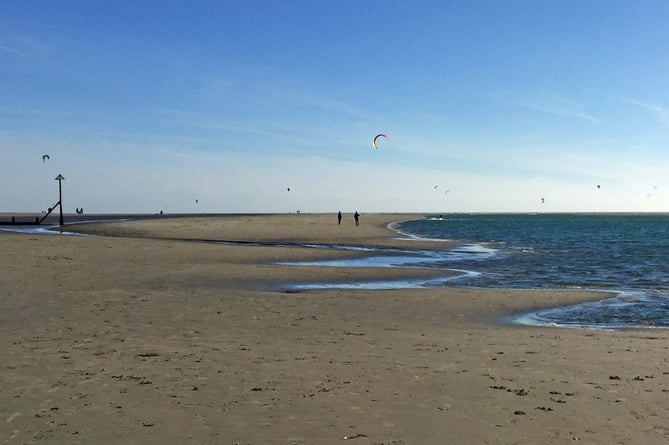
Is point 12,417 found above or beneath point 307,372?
above

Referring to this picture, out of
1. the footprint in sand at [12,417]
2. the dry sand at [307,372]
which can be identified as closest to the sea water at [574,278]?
the dry sand at [307,372]

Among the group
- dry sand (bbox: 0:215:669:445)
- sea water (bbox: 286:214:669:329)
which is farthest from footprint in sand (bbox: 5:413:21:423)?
sea water (bbox: 286:214:669:329)

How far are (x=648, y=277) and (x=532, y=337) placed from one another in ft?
63.4

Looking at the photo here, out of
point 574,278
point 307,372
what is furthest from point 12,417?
point 574,278

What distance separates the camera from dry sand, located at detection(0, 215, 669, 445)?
7.12m

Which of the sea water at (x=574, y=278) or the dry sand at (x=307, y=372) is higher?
the dry sand at (x=307, y=372)

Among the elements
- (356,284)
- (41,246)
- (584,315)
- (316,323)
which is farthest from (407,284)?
(41,246)

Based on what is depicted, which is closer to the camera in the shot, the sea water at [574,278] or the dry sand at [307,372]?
the dry sand at [307,372]

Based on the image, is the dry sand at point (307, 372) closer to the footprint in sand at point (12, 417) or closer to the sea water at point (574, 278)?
the footprint in sand at point (12, 417)

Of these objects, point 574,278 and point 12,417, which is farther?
point 574,278

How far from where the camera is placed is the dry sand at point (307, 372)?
712 cm

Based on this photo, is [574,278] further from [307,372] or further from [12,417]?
[12,417]

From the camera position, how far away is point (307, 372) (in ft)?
32.1

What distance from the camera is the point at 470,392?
877 cm
